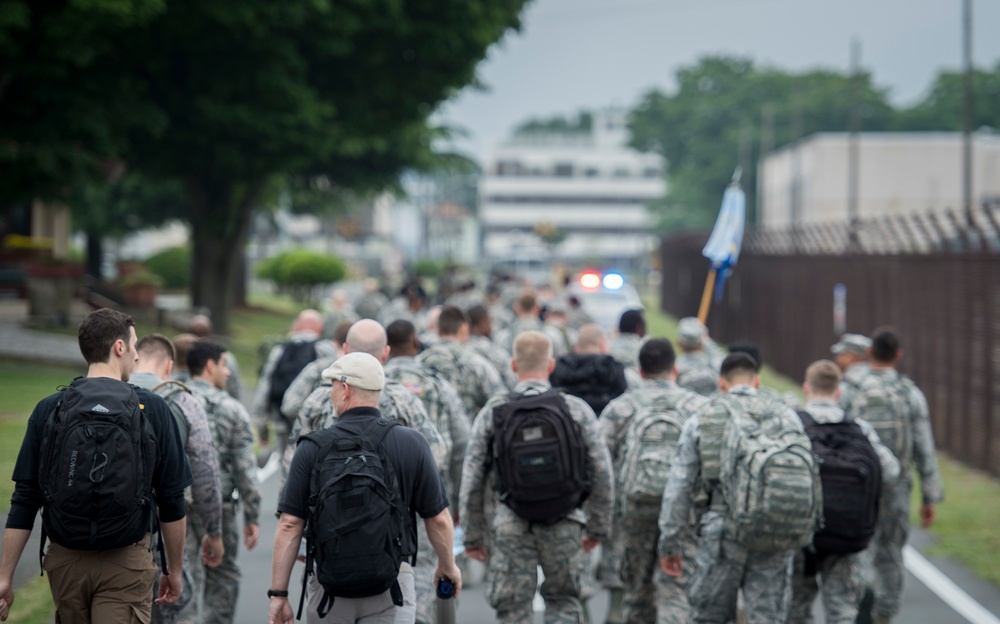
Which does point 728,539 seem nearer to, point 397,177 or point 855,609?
point 855,609

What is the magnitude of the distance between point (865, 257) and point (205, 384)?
47.8ft

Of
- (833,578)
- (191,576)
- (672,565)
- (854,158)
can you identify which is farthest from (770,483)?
(854,158)

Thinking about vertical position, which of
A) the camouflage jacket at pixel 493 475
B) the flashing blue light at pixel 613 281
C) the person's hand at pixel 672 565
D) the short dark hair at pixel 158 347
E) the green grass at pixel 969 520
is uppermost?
the flashing blue light at pixel 613 281

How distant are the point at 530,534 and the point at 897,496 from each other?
2.91 meters

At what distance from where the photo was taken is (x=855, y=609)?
23.2ft

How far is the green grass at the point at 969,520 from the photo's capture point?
1057cm

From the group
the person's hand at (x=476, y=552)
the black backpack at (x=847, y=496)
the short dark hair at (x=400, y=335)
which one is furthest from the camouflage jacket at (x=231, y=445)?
the black backpack at (x=847, y=496)

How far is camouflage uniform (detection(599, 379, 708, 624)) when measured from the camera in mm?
7160

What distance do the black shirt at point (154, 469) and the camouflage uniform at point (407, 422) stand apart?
3.32 ft

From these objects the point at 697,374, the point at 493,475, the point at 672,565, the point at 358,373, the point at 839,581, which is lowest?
the point at 839,581

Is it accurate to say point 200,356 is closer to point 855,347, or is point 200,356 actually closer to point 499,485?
point 499,485

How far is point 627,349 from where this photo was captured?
36.0 feet

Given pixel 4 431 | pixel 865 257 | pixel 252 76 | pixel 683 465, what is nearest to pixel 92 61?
pixel 252 76

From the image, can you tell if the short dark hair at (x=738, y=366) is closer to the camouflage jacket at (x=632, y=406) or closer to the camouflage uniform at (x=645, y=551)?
the camouflage uniform at (x=645, y=551)
